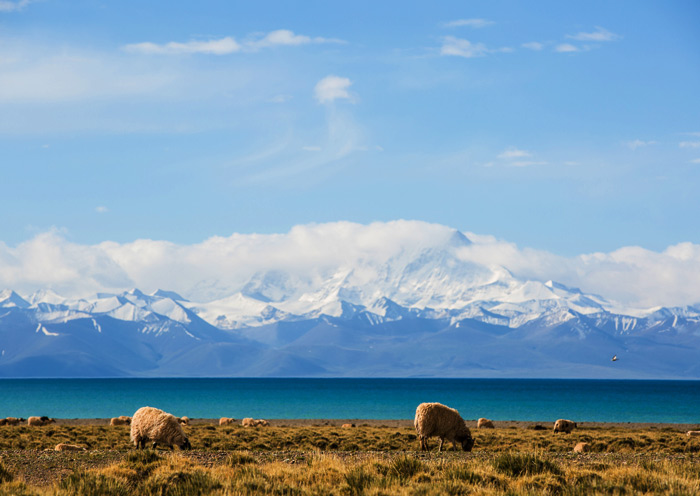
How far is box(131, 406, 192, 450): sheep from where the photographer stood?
81.1 ft

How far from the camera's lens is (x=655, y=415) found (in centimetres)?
8931

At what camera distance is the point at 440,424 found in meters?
26.5

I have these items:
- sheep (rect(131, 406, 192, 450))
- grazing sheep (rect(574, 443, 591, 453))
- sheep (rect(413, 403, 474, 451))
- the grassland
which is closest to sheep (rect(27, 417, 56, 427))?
sheep (rect(131, 406, 192, 450))

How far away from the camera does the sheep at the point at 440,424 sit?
26.4 meters

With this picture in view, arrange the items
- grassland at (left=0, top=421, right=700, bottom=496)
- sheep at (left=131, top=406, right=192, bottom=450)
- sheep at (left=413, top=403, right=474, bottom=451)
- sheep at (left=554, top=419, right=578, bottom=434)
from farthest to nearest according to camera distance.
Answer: sheep at (left=554, top=419, right=578, bottom=434), sheep at (left=413, top=403, right=474, bottom=451), sheep at (left=131, top=406, right=192, bottom=450), grassland at (left=0, top=421, right=700, bottom=496)

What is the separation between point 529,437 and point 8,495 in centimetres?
2685

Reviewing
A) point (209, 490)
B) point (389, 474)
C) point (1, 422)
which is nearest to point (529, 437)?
point (389, 474)

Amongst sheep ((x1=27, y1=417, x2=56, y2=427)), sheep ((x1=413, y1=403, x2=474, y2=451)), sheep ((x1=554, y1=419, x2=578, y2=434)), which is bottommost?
sheep ((x1=27, y1=417, x2=56, y2=427))

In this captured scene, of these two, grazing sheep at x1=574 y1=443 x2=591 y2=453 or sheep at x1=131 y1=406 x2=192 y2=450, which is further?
grazing sheep at x1=574 y1=443 x2=591 y2=453

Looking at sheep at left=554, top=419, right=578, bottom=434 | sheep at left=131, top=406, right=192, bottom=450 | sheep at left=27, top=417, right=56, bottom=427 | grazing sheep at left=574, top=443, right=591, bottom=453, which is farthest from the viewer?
sheep at left=27, top=417, right=56, bottom=427

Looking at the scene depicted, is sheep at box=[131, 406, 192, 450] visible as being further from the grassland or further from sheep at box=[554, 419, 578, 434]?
sheep at box=[554, 419, 578, 434]

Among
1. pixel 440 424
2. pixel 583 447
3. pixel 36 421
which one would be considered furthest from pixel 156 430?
pixel 36 421

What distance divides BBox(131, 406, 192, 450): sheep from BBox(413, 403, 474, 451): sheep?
8027 mm

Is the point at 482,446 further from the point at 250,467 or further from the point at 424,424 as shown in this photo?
the point at 250,467
